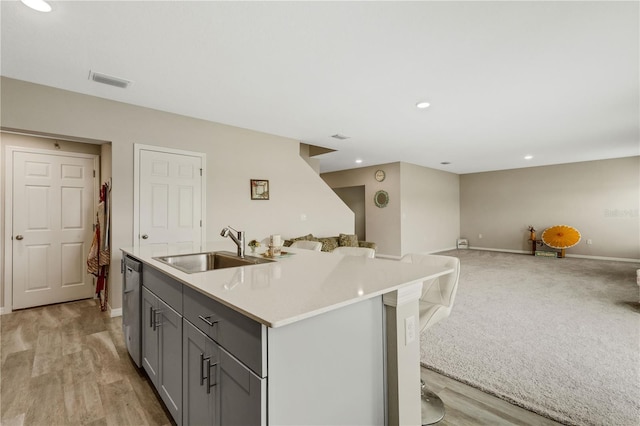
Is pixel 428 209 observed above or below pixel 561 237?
above

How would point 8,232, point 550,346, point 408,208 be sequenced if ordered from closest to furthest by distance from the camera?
point 550,346 → point 8,232 → point 408,208

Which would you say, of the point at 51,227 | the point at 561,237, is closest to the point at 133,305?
the point at 51,227

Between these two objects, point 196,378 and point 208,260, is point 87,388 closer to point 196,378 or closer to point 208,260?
point 208,260

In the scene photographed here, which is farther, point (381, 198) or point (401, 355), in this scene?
point (381, 198)

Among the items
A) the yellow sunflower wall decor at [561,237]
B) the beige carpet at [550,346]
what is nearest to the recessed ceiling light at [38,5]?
the beige carpet at [550,346]

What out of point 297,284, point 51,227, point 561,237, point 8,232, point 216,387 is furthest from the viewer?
point 561,237

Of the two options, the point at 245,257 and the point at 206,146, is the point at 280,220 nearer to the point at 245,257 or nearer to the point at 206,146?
the point at 206,146

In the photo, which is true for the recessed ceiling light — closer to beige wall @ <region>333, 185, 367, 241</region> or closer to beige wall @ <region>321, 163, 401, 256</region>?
beige wall @ <region>321, 163, 401, 256</region>

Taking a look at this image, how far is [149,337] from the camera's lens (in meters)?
1.95

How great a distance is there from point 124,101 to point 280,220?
105 inches

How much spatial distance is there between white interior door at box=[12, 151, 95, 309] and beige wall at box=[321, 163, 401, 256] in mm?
6131

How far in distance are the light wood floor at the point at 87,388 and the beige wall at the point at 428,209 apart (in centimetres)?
587

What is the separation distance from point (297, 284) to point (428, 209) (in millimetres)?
7868

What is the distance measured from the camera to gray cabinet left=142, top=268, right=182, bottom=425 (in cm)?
153
